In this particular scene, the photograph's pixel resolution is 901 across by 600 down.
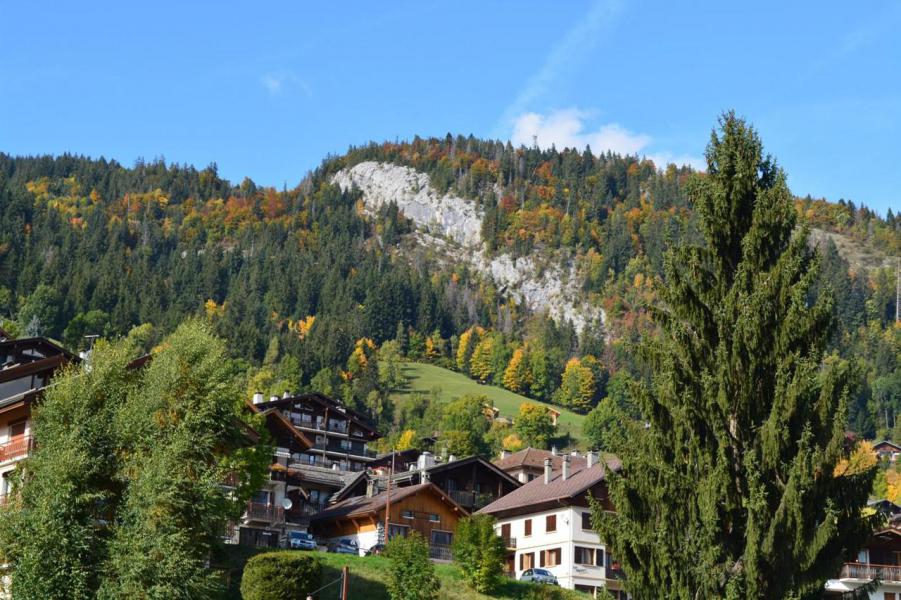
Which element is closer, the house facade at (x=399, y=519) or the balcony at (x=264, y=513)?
the balcony at (x=264, y=513)

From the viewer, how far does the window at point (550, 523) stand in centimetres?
7144

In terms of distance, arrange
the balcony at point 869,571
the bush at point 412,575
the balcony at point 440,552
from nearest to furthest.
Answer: the bush at point 412,575 < the balcony at point 440,552 < the balcony at point 869,571

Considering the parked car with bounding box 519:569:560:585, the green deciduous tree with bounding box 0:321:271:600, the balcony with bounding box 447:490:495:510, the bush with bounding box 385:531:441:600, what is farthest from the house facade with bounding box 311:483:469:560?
the green deciduous tree with bounding box 0:321:271:600

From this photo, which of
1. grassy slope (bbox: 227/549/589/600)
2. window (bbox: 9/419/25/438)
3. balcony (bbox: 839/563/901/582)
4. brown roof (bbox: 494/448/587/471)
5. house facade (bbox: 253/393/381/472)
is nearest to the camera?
grassy slope (bbox: 227/549/589/600)

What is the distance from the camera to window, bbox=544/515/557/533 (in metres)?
71.4

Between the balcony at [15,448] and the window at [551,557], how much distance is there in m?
33.6

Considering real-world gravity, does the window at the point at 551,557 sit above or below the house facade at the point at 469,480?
below

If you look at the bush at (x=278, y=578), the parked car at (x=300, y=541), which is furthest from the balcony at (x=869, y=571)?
the bush at (x=278, y=578)

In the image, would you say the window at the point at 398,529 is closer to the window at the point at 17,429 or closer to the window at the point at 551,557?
the window at the point at 551,557

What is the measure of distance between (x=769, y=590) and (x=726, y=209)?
10.3m

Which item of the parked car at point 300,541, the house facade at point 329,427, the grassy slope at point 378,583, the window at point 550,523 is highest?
the house facade at point 329,427

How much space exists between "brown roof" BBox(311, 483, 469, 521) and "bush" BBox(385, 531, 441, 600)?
20027 millimetres

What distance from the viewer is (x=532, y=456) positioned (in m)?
112

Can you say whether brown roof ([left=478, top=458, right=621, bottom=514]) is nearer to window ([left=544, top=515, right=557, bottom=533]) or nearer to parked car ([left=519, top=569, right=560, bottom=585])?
window ([left=544, top=515, right=557, bottom=533])
